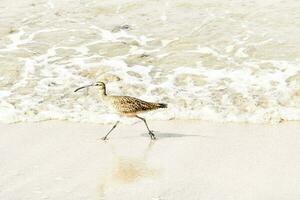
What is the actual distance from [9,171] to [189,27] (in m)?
9.11

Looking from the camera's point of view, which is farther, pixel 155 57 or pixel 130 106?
pixel 155 57

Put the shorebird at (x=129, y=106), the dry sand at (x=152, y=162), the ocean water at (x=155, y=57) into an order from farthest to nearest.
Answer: the ocean water at (x=155, y=57) < the shorebird at (x=129, y=106) < the dry sand at (x=152, y=162)

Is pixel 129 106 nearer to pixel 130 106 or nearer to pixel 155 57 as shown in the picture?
pixel 130 106

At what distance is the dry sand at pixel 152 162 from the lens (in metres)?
7.62

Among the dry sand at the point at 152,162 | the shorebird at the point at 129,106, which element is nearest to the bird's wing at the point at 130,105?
the shorebird at the point at 129,106

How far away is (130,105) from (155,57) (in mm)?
4534

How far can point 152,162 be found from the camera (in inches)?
350

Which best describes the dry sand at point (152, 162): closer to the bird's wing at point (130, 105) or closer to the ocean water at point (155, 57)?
the bird's wing at point (130, 105)

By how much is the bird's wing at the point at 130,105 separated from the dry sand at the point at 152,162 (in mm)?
409

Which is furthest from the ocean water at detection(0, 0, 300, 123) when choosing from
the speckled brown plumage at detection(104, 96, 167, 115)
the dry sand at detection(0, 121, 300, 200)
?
the speckled brown plumage at detection(104, 96, 167, 115)

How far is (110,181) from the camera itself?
320 inches

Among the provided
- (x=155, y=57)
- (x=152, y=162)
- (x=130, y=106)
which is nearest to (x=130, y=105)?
(x=130, y=106)

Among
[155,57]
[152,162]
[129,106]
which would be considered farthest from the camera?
[155,57]

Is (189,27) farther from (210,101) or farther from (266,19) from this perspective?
(210,101)
